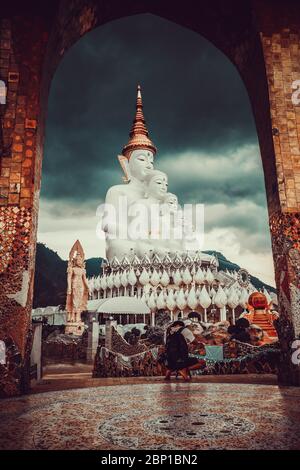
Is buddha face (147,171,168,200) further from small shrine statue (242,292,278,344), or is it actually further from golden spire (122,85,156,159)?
small shrine statue (242,292,278,344)

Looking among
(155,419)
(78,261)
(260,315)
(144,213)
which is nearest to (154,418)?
(155,419)

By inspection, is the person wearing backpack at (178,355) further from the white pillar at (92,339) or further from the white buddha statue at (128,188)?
the white buddha statue at (128,188)

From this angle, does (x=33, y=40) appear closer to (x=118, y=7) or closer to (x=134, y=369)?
(x=118, y=7)

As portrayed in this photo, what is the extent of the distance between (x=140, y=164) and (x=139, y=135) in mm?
2515

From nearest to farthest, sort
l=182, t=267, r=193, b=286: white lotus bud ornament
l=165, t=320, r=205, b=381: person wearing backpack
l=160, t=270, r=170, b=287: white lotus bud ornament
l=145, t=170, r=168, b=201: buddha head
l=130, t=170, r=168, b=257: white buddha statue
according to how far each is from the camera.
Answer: l=165, t=320, r=205, b=381: person wearing backpack
l=182, t=267, r=193, b=286: white lotus bud ornament
l=160, t=270, r=170, b=287: white lotus bud ornament
l=130, t=170, r=168, b=257: white buddha statue
l=145, t=170, r=168, b=201: buddha head

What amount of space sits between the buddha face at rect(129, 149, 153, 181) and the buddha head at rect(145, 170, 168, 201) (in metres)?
0.48

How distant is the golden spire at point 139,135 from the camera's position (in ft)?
82.9

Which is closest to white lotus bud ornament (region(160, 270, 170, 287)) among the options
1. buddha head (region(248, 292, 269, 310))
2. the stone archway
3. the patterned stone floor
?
buddha head (region(248, 292, 269, 310))

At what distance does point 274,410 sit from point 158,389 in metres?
2.04

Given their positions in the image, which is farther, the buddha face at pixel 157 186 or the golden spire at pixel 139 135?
the golden spire at pixel 139 135

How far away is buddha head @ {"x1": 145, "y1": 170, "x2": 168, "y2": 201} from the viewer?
23844 millimetres

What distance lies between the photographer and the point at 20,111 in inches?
206

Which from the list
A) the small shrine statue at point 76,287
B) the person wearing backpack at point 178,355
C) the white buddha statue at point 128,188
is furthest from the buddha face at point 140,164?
the person wearing backpack at point 178,355

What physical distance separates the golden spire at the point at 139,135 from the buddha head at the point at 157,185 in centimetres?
222
